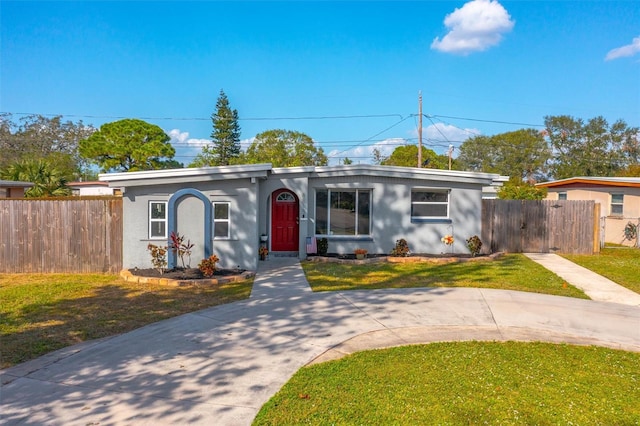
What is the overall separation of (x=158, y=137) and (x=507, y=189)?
130ft

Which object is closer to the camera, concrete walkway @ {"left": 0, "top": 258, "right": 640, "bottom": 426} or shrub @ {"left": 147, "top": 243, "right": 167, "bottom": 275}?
concrete walkway @ {"left": 0, "top": 258, "right": 640, "bottom": 426}

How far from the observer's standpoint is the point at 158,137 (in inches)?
1880

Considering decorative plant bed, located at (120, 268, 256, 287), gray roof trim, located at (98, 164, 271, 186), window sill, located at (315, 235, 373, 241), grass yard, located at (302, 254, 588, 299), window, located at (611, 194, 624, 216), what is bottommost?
grass yard, located at (302, 254, 588, 299)

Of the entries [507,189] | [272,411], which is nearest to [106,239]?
[272,411]

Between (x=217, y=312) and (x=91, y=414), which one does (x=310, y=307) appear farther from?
(x=91, y=414)

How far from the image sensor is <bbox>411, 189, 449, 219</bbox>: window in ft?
46.0

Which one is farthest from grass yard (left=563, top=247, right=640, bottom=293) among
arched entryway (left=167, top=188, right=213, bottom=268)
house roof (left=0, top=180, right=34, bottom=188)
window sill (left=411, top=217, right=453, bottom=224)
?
house roof (left=0, top=180, right=34, bottom=188)

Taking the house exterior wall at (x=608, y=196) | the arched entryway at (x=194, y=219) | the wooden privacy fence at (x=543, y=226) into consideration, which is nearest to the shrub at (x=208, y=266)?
the arched entryway at (x=194, y=219)

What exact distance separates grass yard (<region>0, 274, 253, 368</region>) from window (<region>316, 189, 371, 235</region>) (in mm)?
4407

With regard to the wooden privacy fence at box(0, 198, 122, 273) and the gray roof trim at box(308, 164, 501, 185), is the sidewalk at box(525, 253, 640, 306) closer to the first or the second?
the gray roof trim at box(308, 164, 501, 185)

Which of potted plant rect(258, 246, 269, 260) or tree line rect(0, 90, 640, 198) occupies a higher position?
tree line rect(0, 90, 640, 198)

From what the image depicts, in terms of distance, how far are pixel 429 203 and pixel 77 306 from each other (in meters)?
10.6

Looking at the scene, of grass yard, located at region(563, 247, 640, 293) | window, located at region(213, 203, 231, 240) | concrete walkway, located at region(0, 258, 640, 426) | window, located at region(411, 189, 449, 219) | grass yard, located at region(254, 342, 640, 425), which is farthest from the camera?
window, located at region(411, 189, 449, 219)

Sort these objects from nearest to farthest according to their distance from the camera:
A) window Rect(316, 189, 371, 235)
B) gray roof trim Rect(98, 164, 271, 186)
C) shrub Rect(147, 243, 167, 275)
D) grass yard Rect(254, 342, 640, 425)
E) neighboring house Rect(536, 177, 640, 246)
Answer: grass yard Rect(254, 342, 640, 425), shrub Rect(147, 243, 167, 275), gray roof trim Rect(98, 164, 271, 186), window Rect(316, 189, 371, 235), neighboring house Rect(536, 177, 640, 246)
